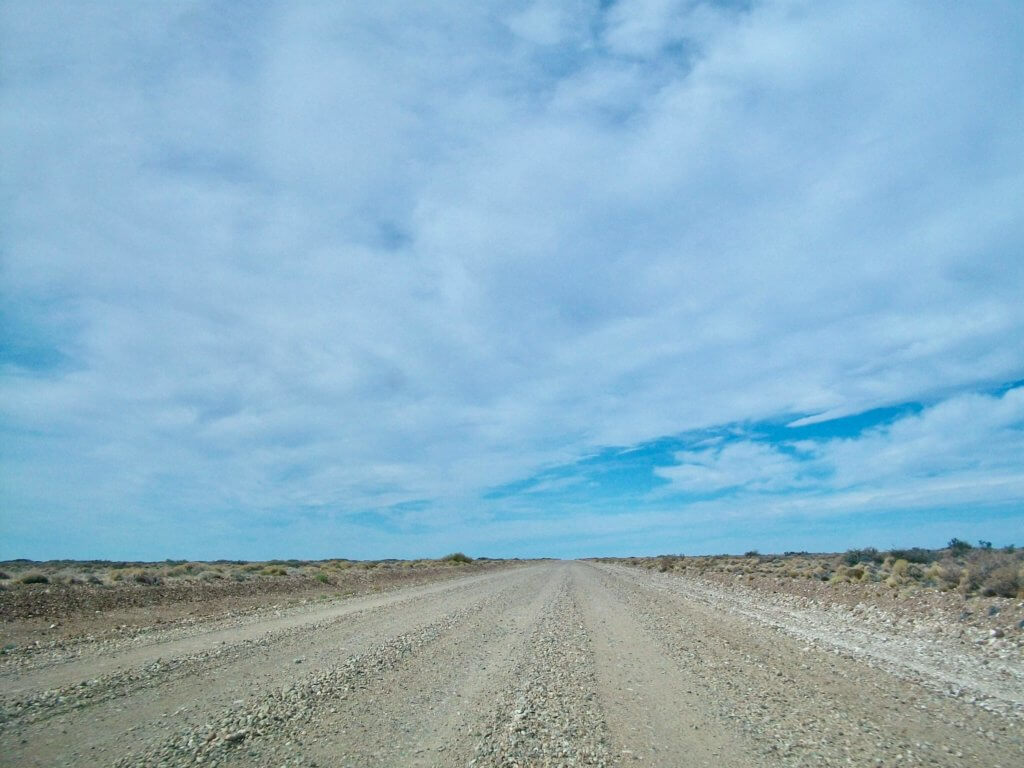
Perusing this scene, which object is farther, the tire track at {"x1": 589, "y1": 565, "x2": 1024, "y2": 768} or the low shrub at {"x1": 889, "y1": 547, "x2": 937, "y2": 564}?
the low shrub at {"x1": 889, "y1": 547, "x2": 937, "y2": 564}

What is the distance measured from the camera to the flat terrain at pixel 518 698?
6.55 metres

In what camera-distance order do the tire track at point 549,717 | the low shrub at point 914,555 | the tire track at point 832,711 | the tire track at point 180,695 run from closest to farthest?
the tire track at point 549,717 < the tire track at point 832,711 < the tire track at point 180,695 < the low shrub at point 914,555

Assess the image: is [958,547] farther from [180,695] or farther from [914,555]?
[180,695]

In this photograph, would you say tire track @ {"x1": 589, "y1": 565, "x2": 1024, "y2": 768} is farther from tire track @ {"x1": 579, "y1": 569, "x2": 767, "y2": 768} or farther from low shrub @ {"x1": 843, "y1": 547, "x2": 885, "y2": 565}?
low shrub @ {"x1": 843, "y1": 547, "x2": 885, "y2": 565}

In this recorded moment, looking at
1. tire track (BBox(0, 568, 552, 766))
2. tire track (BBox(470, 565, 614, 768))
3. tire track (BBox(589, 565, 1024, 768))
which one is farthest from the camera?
tire track (BBox(0, 568, 552, 766))

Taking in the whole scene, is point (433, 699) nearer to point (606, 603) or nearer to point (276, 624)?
point (276, 624)

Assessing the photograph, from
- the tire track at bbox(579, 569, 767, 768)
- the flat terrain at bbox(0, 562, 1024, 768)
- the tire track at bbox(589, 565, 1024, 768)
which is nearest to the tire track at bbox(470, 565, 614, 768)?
the flat terrain at bbox(0, 562, 1024, 768)

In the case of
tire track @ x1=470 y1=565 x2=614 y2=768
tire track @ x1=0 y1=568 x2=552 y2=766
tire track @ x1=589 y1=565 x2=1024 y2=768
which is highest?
tire track @ x1=0 y1=568 x2=552 y2=766

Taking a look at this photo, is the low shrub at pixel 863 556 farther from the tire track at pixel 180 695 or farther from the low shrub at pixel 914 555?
the tire track at pixel 180 695

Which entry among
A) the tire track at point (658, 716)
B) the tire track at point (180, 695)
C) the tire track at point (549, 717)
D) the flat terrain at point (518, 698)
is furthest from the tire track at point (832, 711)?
the tire track at point (180, 695)

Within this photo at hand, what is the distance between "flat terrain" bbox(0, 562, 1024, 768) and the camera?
6555 millimetres

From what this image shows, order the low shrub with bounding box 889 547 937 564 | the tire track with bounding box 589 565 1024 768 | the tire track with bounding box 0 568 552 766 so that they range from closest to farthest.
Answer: the tire track with bounding box 589 565 1024 768
the tire track with bounding box 0 568 552 766
the low shrub with bounding box 889 547 937 564

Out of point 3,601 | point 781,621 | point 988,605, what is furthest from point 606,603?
point 3,601

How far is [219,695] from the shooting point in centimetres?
877
